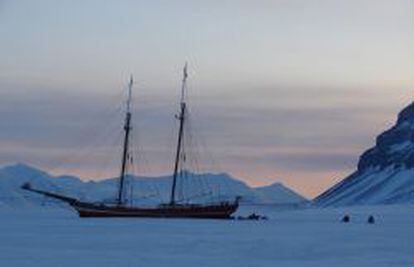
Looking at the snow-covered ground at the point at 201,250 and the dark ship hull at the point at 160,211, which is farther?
the dark ship hull at the point at 160,211

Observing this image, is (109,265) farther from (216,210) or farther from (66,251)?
(216,210)

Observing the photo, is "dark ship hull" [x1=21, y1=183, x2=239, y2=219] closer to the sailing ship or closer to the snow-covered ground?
the sailing ship

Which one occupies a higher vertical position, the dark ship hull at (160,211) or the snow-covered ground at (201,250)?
the dark ship hull at (160,211)

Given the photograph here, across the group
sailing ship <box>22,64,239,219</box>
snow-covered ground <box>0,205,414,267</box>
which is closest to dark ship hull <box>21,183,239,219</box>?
Answer: sailing ship <box>22,64,239,219</box>

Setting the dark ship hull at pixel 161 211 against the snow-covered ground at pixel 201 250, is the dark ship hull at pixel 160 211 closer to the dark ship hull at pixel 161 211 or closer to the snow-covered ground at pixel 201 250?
the dark ship hull at pixel 161 211

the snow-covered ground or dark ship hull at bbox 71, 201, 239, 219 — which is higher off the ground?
dark ship hull at bbox 71, 201, 239, 219

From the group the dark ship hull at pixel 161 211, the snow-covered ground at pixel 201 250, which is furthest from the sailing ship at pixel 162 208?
the snow-covered ground at pixel 201 250

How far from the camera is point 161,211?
465 feet

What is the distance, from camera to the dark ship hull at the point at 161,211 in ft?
463

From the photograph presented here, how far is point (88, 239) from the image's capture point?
71.2 m

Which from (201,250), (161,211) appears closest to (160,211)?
(161,211)

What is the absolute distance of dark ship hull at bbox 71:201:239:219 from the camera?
141 m

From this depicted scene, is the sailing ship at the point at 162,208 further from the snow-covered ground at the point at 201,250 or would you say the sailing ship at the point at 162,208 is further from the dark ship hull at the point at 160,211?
the snow-covered ground at the point at 201,250

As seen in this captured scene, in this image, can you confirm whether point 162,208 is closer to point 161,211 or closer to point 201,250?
point 161,211
